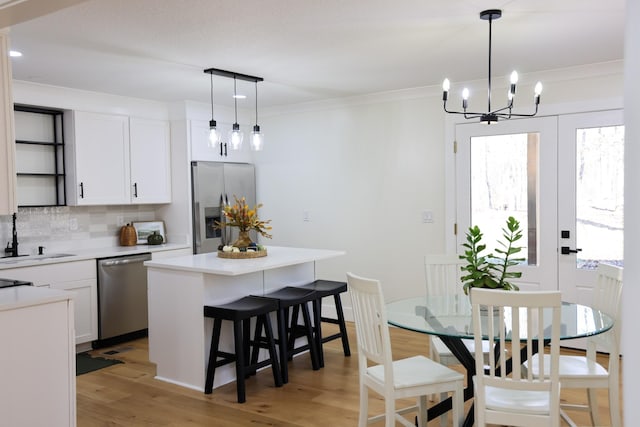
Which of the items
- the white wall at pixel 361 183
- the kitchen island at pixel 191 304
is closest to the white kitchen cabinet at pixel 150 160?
the white wall at pixel 361 183

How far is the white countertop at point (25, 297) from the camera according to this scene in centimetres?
268

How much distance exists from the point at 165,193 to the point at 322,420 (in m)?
3.44

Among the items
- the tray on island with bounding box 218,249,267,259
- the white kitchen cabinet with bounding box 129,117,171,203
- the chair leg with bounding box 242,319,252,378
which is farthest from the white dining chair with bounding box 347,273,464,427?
the white kitchen cabinet with bounding box 129,117,171,203

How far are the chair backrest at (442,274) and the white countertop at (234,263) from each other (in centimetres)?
97

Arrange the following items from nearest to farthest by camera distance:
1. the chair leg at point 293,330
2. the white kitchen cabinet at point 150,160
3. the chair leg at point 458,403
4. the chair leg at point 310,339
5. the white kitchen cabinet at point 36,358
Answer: the white kitchen cabinet at point 36,358 → the chair leg at point 458,403 → the chair leg at point 310,339 → the chair leg at point 293,330 → the white kitchen cabinet at point 150,160

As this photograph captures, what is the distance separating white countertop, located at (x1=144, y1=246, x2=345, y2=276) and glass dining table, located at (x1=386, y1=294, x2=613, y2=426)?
42.8 inches

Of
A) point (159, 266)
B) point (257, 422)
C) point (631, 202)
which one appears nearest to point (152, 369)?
point (159, 266)

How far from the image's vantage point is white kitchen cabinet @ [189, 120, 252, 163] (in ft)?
19.7

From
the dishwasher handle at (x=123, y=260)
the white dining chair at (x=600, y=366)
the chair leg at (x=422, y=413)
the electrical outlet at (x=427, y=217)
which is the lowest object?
the chair leg at (x=422, y=413)

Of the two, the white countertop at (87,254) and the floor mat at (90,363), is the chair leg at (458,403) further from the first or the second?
the white countertop at (87,254)

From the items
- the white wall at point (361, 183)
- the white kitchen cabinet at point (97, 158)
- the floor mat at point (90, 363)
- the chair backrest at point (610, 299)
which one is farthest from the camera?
the white wall at point (361, 183)

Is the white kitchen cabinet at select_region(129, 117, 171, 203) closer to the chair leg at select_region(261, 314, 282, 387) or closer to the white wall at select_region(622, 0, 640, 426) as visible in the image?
the chair leg at select_region(261, 314, 282, 387)

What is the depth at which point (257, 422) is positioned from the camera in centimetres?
342

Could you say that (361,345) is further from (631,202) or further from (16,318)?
(631,202)
